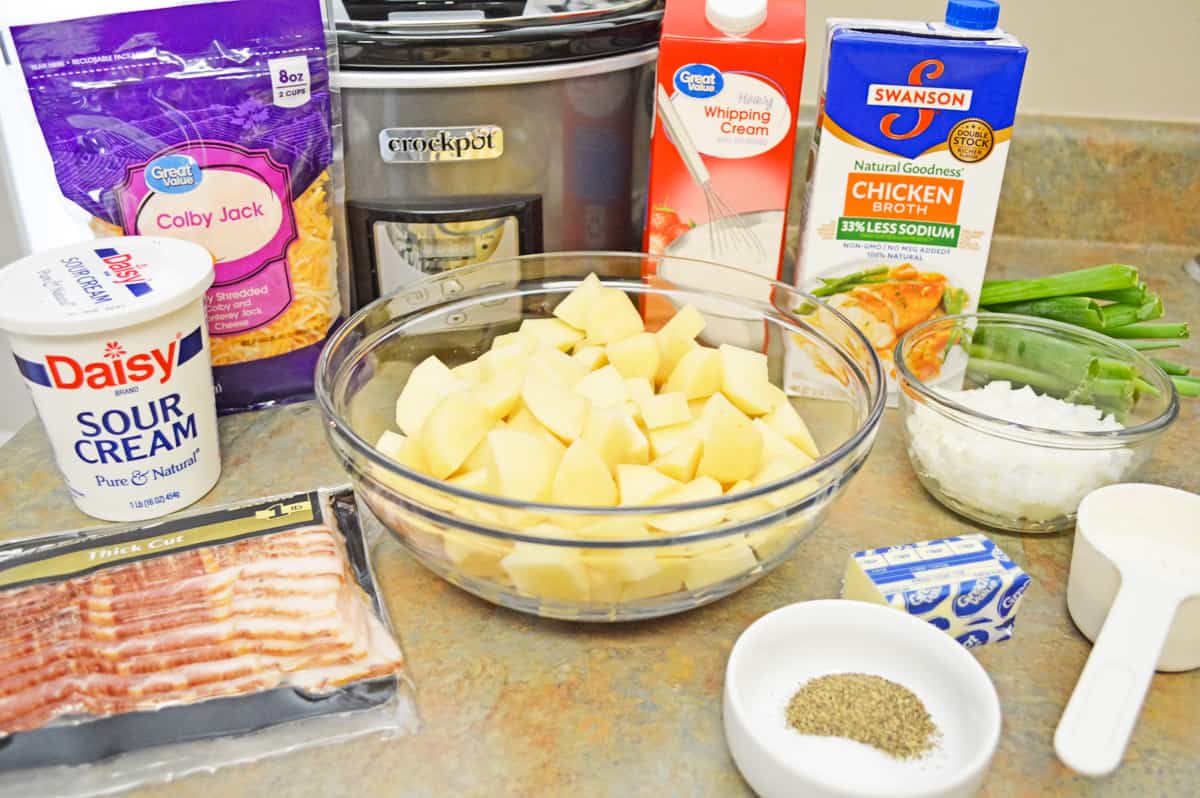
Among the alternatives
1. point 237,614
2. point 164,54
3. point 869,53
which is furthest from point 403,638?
point 869,53

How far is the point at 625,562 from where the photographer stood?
67cm

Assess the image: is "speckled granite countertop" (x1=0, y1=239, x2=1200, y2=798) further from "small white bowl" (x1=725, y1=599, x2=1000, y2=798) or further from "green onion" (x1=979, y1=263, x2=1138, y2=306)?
"green onion" (x1=979, y1=263, x2=1138, y2=306)

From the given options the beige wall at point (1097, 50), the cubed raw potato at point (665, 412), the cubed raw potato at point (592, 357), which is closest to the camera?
the cubed raw potato at point (665, 412)

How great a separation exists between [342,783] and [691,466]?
0.33 meters

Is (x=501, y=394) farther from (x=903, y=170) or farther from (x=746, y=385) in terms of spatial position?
(x=903, y=170)

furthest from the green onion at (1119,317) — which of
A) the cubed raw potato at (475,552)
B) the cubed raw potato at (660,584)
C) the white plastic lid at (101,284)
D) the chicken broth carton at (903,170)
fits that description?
the white plastic lid at (101,284)

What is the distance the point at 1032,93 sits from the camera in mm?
1333

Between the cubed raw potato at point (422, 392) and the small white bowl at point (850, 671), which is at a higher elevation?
the cubed raw potato at point (422, 392)

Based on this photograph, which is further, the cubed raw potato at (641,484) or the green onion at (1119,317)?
the green onion at (1119,317)

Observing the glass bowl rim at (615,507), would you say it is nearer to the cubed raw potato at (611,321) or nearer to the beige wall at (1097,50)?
the cubed raw potato at (611,321)

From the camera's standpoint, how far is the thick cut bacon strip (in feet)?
2.15

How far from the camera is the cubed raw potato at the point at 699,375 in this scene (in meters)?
0.85

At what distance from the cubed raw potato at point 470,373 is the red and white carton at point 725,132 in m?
0.22

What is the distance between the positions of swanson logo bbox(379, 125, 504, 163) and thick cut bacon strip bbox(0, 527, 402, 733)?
43 cm
